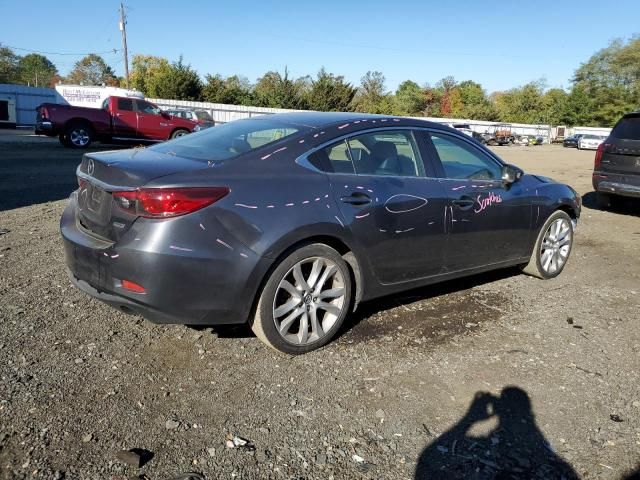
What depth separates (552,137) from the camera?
6419 cm

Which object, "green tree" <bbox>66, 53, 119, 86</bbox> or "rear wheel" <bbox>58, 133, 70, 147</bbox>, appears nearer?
"rear wheel" <bbox>58, 133, 70, 147</bbox>

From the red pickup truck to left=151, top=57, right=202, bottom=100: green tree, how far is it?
31.4m

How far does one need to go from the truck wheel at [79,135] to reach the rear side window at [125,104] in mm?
1384

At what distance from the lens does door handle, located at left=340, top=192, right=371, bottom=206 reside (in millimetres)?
3629

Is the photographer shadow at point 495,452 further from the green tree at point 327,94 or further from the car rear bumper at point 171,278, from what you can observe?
the green tree at point 327,94

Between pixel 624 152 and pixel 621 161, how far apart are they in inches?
6.3

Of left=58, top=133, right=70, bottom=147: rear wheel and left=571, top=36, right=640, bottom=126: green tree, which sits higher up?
left=571, top=36, right=640, bottom=126: green tree

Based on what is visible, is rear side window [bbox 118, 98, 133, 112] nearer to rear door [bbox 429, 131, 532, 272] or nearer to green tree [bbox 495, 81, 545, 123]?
rear door [bbox 429, 131, 532, 272]

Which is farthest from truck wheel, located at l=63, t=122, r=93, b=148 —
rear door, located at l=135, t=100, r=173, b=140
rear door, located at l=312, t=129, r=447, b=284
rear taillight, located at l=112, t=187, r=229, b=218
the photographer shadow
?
the photographer shadow

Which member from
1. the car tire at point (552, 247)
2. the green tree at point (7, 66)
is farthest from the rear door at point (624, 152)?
the green tree at point (7, 66)

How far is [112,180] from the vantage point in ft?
10.5

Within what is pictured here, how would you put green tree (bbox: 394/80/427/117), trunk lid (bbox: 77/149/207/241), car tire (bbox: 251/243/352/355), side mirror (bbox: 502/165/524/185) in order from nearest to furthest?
trunk lid (bbox: 77/149/207/241) < car tire (bbox: 251/243/352/355) < side mirror (bbox: 502/165/524/185) < green tree (bbox: 394/80/427/117)

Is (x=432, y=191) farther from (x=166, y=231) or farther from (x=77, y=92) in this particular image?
(x=77, y=92)

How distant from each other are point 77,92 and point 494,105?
66.8m
